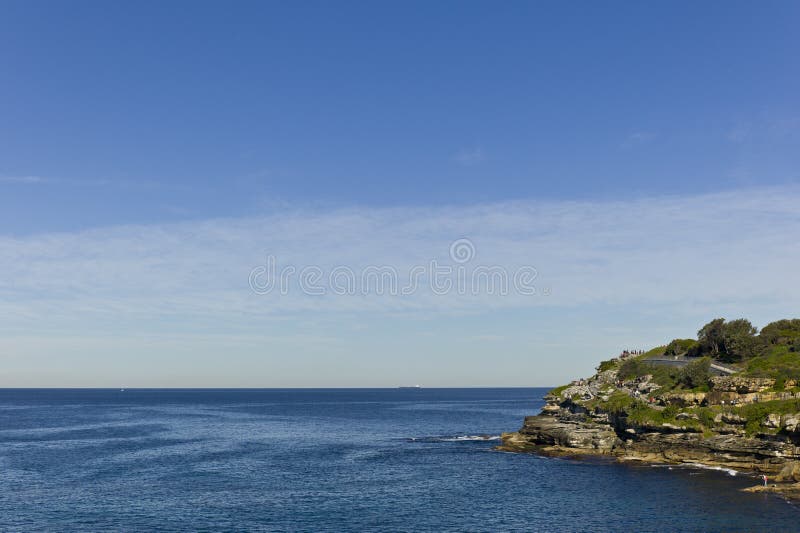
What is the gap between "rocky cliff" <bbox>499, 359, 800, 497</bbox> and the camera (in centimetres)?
7731

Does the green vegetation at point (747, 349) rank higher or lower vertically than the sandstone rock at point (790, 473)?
higher

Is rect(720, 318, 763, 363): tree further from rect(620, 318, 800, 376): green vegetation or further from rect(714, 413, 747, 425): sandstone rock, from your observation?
rect(714, 413, 747, 425): sandstone rock

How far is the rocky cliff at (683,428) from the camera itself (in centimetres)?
7731

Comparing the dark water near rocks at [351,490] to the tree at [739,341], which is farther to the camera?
the tree at [739,341]

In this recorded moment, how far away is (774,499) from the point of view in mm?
64562

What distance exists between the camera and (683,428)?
287ft

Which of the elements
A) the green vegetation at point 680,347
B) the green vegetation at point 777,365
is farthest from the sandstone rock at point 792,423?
the green vegetation at point 680,347

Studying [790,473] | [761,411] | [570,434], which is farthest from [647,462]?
[790,473]

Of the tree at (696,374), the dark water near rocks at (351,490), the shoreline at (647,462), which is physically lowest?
the dark water near rocks at (351,490)

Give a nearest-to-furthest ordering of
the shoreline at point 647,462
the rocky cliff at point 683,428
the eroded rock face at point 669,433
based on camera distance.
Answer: the shoreline at point 647,462, the rocky cliff at point 683,428, the eroded rock face at point 669,433

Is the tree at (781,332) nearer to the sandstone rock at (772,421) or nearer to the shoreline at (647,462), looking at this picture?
the sandstone rock at (772,421)

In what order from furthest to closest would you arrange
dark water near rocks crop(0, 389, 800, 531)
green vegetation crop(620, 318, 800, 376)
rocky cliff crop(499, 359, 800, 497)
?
1. green vegetation crop(620, 318, 800, 376)
2. rocky cliff crop(499, 359, 800, 497)
3. dark water near rocks crop(0, 389, 800, 531)

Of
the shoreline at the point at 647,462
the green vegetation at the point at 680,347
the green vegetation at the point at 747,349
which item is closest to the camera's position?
the shoreline at the point at 647,462

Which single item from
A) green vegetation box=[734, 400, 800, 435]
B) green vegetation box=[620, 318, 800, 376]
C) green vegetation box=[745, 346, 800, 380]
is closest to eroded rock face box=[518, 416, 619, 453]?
green vegetation box=[620, 318, 800, 376]
